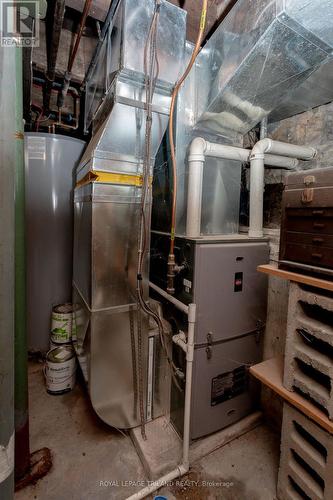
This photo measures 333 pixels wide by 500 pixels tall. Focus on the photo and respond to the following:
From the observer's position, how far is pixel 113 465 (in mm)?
1439

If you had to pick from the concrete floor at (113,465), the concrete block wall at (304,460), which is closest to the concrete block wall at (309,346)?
the concrete block wall at (304,460)

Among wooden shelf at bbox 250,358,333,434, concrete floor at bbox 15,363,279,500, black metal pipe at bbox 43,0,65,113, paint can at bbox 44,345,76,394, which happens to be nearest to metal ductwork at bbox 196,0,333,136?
black metal pipe at bbox 43,0,65,113

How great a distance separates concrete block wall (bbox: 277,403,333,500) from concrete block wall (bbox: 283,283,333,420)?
0.14 m

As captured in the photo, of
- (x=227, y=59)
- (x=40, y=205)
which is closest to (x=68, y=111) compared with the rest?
(x=40, y=205)

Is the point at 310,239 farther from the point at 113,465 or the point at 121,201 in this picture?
the point at 113,465

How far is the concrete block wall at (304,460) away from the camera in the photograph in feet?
3.34

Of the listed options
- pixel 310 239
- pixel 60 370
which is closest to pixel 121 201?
pixel 310 239

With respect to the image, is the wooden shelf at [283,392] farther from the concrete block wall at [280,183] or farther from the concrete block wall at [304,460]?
the concrete block wall at [280,183]

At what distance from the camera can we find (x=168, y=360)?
5.46 ft

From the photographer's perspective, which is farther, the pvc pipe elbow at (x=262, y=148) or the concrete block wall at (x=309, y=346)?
the pvc pipe elbow at (x=262, y=148)

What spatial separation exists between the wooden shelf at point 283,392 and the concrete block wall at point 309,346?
28 millimetres

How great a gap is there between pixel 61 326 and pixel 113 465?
3.50ft

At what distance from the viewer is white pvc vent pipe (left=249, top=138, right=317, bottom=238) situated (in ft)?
4.88

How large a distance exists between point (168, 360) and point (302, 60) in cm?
188
